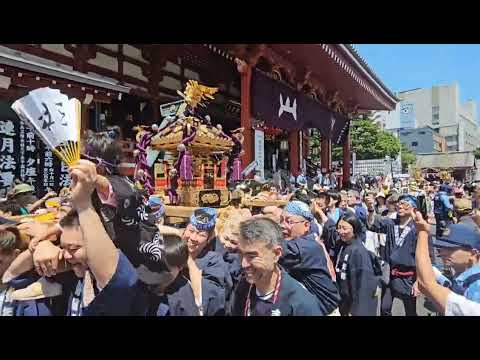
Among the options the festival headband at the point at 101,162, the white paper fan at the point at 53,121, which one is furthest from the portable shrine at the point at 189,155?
the white paper fan at the point at 53,121

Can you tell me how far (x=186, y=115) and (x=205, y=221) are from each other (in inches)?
104

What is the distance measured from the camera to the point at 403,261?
321cm

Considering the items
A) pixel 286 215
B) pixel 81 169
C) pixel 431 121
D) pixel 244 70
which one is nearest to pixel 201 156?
pixel 244 70

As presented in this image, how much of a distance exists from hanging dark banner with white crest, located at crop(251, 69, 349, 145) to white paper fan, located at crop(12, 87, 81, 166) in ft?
15.2

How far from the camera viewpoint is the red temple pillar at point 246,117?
6.12 m

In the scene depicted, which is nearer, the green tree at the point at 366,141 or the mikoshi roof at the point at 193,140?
the mikoshi roof at the point at 193,140

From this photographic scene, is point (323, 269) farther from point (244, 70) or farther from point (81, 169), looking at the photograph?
point (244, 70)

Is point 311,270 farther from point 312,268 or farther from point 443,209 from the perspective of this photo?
point 443,209

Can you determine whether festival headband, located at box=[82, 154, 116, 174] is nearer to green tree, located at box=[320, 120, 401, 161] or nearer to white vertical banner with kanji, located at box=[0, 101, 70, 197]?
white vertical banner with kanji, located at box=[0, 101, 70, 197]

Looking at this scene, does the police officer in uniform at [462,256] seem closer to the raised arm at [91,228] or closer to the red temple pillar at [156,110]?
the raised arm at [91,228]

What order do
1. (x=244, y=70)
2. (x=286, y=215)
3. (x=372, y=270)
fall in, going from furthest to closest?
(x=244, y=70), (x=372, y=270), (x=286, y=215)

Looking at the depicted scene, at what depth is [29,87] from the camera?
15.3 ft

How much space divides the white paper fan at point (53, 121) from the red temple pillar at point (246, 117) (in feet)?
14.2

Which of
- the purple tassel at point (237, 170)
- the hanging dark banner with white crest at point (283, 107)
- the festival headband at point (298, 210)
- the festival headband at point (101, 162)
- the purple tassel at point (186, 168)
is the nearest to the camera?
the festival headband at point (101, 162)
